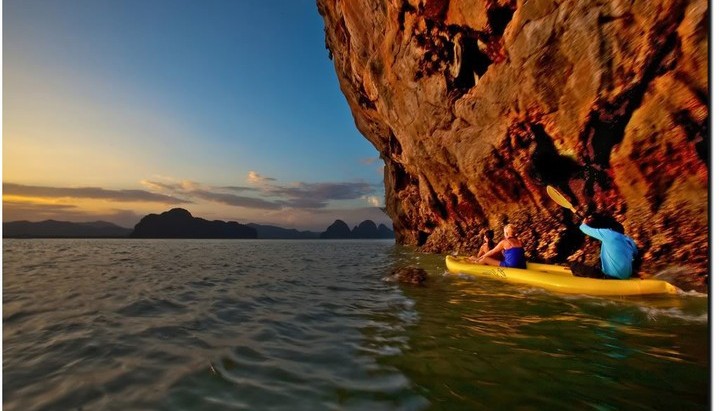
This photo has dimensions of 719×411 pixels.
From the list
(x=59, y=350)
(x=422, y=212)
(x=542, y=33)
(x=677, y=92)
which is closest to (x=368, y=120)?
(x=422, y=212)

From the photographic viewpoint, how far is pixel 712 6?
1.82 meters

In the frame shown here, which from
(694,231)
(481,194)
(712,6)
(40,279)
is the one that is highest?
(481,194)

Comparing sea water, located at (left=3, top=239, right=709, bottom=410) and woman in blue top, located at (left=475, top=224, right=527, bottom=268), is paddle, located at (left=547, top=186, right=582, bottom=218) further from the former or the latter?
sea water, located at (left=3, top=239, right=709, bottom=410)

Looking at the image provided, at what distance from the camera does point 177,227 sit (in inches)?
5886

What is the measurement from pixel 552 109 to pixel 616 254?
→ 16.4 ft

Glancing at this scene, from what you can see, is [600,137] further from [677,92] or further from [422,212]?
[422,212]

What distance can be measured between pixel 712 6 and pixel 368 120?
77.8 ft

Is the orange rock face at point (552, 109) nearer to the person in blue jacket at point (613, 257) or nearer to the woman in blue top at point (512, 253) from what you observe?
the person in blue jacket at point (613, 257)

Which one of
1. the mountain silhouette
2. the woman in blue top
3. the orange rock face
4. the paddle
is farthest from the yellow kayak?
the mountain silhouette

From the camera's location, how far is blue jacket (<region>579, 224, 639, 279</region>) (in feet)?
24.6

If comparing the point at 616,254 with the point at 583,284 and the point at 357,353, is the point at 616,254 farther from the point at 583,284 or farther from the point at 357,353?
the point at 357,353

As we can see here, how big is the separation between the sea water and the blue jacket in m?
1.11

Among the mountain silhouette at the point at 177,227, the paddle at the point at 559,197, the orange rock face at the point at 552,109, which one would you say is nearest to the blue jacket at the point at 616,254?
the orange rock face at the point at 552,109

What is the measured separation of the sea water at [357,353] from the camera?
2908 mm
